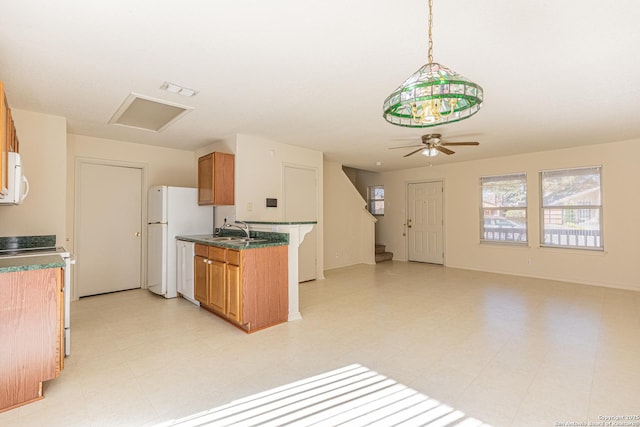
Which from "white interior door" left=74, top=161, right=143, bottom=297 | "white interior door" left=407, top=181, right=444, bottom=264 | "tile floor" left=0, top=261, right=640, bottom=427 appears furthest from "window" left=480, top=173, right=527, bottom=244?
"white interior door" left=74, top=161, right=143, bottom=297

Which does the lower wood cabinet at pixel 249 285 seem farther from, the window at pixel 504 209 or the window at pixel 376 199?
the window at pixel 376 199

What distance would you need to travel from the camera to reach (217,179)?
13.5 ft

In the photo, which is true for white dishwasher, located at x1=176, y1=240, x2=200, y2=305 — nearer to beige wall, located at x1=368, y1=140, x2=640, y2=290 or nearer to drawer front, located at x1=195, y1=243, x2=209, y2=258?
drawer front, located at x1=195, y1=243, x2=209, y2=258

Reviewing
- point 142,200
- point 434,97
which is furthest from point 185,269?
point 434,97

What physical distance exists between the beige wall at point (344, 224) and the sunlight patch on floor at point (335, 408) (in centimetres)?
435

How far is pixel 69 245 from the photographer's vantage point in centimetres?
413

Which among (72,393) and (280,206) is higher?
(280,206)

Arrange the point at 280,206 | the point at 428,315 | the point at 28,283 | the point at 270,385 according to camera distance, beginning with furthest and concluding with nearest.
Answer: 1. the point at 280,206
2. the point at 428,315
3. the point at 270,385
4. the point at 28,283

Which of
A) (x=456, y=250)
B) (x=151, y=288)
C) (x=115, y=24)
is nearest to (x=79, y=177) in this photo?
(x=151, y=288)

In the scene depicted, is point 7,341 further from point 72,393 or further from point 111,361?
point 111,361

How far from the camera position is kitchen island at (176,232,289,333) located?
9.86 feet

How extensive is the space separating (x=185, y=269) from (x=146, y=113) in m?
2.02

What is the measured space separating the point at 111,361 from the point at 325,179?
15.7 feet

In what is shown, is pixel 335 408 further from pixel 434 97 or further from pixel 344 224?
pixel 344 224
